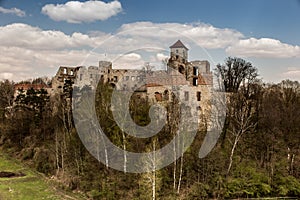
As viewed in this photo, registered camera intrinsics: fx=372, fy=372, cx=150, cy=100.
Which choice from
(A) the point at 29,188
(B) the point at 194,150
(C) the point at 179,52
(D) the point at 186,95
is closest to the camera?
(B) the point at 194,150

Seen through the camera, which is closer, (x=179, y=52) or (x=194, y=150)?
(x=194, y=150)

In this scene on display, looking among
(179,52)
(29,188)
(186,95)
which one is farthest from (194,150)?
(179,52)

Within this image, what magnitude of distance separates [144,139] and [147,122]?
61cm

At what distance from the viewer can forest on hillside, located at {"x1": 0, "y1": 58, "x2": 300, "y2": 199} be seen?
11734mm

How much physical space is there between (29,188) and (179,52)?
11186mm

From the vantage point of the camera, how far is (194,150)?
1227cm

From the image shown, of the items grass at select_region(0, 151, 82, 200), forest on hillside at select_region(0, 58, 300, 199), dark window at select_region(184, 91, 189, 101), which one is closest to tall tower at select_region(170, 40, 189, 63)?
forest on hillside at select_region(0, 58, 300, 199)

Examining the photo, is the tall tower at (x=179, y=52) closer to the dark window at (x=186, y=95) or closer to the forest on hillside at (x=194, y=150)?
the forest on hillside at (x=194, y=150)

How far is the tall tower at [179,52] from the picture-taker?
62.8 ft

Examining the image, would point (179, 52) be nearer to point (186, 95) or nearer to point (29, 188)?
point (186, 95)

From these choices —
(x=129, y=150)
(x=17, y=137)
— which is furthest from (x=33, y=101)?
(x=129, y=150)

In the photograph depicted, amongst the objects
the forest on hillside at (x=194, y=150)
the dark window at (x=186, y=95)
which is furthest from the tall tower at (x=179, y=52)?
the dark window at (x=186, y=95)

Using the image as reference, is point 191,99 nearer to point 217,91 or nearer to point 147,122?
point 217,91

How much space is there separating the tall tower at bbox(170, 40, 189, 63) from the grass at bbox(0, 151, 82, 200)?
29.2ft
